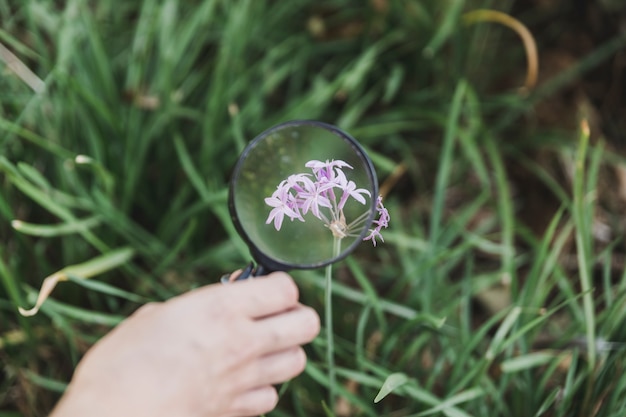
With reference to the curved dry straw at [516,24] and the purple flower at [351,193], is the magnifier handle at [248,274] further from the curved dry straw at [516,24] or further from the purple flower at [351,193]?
the curved dry straw at [516,24]

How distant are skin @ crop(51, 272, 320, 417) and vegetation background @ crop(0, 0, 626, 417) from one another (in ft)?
1.23

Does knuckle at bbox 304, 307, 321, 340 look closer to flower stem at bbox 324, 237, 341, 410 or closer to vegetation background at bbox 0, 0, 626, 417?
flower stem at bbox 324, 237, 341, 410

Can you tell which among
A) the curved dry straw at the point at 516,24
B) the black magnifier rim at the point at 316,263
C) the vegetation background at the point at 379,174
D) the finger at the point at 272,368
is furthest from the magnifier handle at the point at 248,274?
the curved dry straw at the point at 516,24

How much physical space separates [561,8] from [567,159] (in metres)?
0.55

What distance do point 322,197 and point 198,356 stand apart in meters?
0.28

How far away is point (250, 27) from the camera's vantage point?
1.78m

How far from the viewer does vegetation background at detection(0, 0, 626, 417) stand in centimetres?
133

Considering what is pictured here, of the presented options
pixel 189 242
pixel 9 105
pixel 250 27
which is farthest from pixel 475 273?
pixel 9 105

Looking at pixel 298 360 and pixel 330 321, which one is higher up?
pixel 298 360

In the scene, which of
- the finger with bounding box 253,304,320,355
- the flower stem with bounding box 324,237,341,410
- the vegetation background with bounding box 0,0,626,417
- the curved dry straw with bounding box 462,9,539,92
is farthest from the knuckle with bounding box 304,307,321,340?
the curved dry straw with bounding box 462,9,539,92

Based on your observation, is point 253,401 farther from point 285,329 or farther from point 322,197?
point 322,197

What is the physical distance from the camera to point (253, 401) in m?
0.80

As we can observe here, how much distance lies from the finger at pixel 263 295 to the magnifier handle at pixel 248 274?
0.06 metres

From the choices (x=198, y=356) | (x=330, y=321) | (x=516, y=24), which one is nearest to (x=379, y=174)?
(x=516, y=24)
